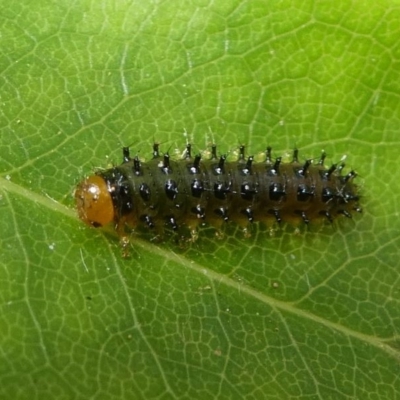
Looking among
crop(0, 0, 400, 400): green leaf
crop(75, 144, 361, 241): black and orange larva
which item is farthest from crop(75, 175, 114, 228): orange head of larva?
crop(0, 0, 400, 400): green leaf

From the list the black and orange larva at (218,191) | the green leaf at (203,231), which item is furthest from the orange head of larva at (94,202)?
the green leaf at (203,231)

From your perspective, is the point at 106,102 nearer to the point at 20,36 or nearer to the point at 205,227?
the point at 20,36

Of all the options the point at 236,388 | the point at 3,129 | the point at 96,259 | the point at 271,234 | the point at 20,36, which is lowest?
the point at 236,388

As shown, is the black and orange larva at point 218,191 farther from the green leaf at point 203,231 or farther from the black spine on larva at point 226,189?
the green leaf at point 203,231

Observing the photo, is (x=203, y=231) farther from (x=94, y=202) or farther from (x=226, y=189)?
(x=94, y=202)

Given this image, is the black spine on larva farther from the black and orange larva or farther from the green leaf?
the green leaf

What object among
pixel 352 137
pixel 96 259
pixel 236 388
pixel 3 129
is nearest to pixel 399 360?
pixel 236 388
